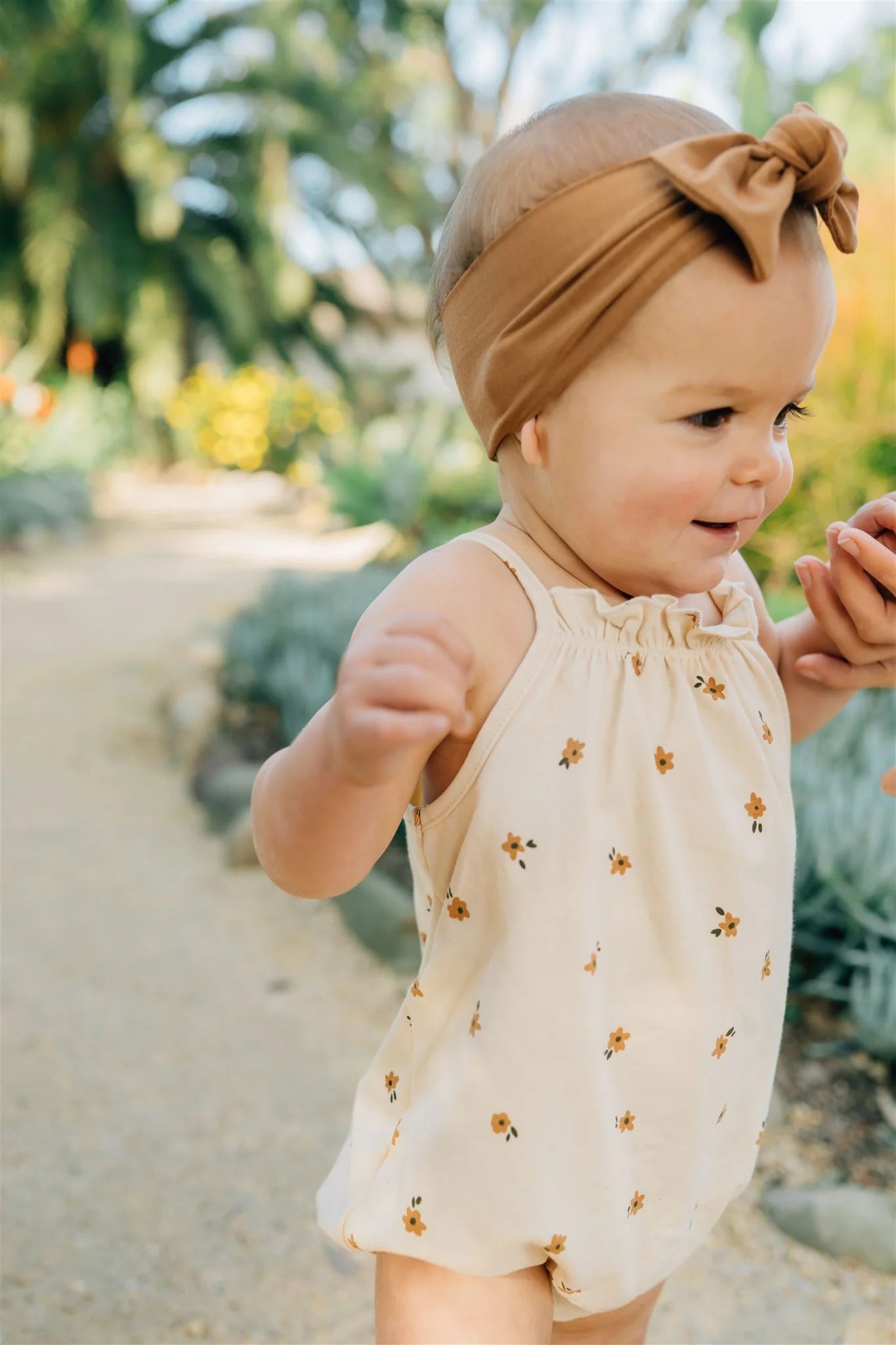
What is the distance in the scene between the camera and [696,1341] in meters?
1.87

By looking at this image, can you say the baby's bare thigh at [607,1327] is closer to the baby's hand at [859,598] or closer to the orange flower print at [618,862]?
the orange flower print at [618,862]

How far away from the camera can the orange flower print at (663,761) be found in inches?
45.1

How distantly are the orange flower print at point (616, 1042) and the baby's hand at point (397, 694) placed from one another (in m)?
0.39

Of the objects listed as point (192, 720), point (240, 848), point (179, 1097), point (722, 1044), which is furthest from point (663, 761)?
point (192, 720)

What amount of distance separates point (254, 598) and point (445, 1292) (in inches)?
241

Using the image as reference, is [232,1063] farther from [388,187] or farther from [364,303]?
[364,303]

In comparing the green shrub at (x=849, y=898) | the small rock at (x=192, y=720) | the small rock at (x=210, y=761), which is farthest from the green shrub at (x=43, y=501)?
the green shrub at (x=849, y=898)

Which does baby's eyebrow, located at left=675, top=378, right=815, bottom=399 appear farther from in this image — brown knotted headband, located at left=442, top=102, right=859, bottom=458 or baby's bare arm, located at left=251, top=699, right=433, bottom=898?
baby's bare arm, located at left=251, top=699, right=433, bottom=898

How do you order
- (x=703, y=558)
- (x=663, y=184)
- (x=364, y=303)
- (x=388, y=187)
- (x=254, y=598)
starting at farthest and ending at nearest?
(x=364, y=303)
(x=388, y=187)
(x=254, y=598)
(x=703, y=558)
(x=663, y=184)

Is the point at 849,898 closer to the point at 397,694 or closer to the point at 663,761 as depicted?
the point at 663,761

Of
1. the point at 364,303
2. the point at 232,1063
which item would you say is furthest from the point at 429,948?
the point at 364,303

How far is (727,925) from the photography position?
1.20m

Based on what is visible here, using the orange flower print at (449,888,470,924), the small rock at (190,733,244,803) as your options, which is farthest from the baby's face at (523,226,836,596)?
the small rock at (190,733,244,803)

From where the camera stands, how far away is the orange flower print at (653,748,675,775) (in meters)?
1.15
